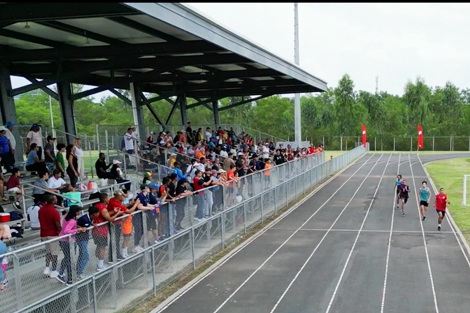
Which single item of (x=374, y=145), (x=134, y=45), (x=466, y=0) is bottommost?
(x=374, y=145)

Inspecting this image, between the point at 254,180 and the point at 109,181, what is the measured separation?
5.91 meters

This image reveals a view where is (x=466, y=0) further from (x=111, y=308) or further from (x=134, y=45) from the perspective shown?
(x=134, y=45)

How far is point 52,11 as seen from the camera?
10.9m

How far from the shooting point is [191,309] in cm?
1107

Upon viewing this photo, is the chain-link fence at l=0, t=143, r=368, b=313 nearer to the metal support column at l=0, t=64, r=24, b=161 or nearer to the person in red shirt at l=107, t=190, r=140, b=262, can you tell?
the person in red shirt at l=107, t=190, r=140, b=262

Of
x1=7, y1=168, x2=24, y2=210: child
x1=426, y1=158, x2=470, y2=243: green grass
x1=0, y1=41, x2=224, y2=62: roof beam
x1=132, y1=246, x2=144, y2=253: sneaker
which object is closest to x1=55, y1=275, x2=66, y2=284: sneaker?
x1=132, y1=246, x2=144, y2=253: sneaker

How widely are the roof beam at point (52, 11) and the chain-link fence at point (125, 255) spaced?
175 inches

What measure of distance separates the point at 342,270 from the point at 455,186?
75.7ft

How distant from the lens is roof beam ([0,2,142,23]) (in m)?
10.8

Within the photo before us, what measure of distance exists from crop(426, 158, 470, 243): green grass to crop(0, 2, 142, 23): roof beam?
14128 millimetres

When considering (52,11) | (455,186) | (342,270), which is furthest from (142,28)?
(455,186)

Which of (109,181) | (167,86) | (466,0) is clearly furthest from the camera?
(167,86)

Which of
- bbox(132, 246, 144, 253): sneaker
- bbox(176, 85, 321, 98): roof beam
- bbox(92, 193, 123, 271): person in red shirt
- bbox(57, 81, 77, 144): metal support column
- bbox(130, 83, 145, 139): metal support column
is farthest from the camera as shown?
bbox(176, 85, 321, 98): roof beam

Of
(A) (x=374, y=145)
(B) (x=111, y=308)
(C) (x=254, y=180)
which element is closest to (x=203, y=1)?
(B) (x=111, y=308)
